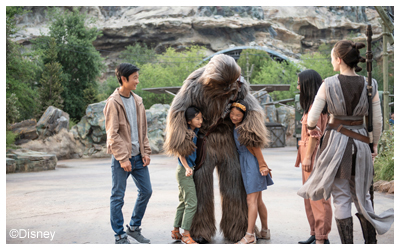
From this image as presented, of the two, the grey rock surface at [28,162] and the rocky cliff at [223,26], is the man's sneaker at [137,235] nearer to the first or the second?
the grey rock surface at [28,162]

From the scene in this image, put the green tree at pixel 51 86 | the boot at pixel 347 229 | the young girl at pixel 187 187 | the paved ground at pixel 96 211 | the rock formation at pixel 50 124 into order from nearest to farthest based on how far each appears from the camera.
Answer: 1. the boot at pixel 347 229
2. the young girl at pixel 187 187
3. the paved ground at pixel 96 211
4. the rock formation at pixel 50 124
5. the green tree at pixel 51 86

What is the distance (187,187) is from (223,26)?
42602mm

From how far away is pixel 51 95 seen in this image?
71.4ft

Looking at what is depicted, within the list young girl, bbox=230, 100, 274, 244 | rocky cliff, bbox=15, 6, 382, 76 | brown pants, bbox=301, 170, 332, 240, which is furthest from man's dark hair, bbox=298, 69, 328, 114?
rocky cliff, bbox=15, 6, 382, 76

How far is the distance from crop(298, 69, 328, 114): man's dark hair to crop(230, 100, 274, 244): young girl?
50 cm

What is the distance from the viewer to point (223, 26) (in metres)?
43.8

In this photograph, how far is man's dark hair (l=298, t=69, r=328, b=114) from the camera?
3.07 meters

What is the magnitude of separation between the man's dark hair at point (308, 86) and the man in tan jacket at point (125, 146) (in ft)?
4.72

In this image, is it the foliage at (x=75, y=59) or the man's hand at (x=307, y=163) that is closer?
the man's hand at (x=307, y=163)

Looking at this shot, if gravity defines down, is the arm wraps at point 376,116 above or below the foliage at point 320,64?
below

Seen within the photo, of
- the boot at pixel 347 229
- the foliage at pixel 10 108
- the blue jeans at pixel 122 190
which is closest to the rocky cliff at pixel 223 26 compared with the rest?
the foliage at pixel 10 108

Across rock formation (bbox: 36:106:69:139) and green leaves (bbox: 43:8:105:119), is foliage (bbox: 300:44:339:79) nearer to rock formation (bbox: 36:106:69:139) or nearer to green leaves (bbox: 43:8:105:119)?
green leaves (bbox: 43:8:105:119)

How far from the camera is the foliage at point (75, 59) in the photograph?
23.4m

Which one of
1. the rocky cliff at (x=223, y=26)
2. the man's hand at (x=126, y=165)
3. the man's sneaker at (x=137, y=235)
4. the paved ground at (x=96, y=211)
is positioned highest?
the rocky cliff at (x=223, y=26)
